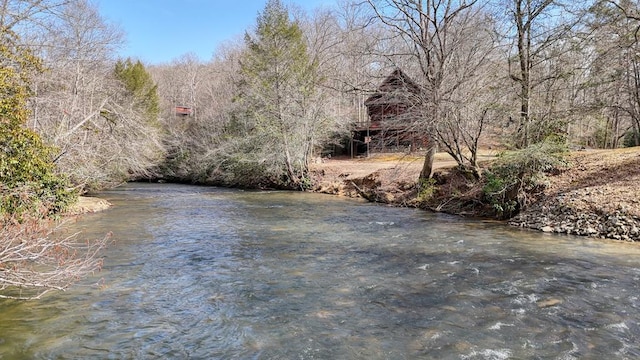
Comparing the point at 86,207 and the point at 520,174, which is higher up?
the point at 520,174

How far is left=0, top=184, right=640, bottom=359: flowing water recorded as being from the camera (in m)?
5.60

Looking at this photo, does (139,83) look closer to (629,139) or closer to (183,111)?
(183,111)

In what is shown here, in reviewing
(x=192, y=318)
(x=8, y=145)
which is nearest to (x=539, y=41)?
(x=192, y=318)

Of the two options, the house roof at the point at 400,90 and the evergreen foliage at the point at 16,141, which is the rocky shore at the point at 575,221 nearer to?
the house roof at the point at 400,90

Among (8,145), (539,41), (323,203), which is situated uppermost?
(539,41)

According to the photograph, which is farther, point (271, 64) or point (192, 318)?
point (271, 64)

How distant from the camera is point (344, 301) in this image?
7320mm

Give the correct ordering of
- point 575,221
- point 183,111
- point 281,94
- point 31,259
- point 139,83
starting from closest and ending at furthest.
Answer: point 31,259 → point 575,221 → point 281,94 → point 139,83 → point 183,111

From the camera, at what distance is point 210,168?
121 feet

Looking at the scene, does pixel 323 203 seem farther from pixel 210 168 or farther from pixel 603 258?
pixel 210 168

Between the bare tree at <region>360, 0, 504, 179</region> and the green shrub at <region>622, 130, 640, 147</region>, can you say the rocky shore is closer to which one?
the bare tree at <region>360, 0, 504, 179</region>

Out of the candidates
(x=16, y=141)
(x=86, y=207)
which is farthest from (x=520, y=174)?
(x=86, y=207)

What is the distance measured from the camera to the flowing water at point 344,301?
18.4ft

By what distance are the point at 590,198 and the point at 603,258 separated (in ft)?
14.3
